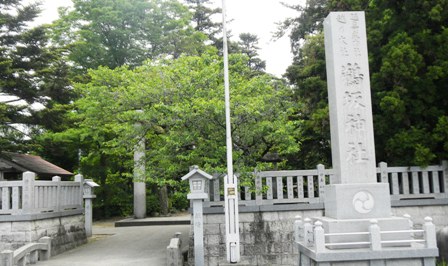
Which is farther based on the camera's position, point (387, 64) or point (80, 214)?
point (80, 214)

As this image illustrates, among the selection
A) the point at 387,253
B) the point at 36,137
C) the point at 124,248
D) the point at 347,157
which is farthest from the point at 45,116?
the point at 387,253

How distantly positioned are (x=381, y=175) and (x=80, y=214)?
1125 cm

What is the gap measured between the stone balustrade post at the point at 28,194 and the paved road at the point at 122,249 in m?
1.61

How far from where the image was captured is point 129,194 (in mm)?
26734

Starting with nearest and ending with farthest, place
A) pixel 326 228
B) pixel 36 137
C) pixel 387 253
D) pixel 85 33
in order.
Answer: pixel 387 253 → pixel 326 228 → pixel 36 137 → pixel 85 33

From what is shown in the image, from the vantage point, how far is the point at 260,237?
38.8 ft

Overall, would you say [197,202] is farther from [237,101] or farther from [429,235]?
[429,235]

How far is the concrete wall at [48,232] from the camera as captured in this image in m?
12.1

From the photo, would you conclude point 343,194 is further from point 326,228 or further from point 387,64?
point 387,64

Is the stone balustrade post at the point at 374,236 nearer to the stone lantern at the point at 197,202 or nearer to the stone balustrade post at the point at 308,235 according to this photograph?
the stone balustrade post at the point at 308,235

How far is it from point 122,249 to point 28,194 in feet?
12.4

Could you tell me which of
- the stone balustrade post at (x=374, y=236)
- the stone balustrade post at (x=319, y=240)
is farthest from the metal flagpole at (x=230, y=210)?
the stone balustrade post at (x=374, y=236)

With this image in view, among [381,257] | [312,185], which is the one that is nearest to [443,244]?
[381,257]

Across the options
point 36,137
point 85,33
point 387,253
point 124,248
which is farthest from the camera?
point 85,33
